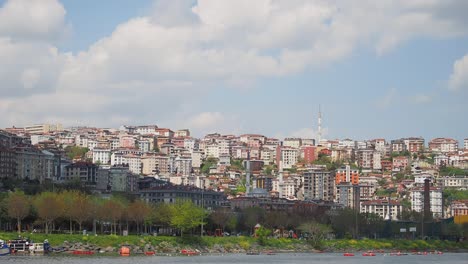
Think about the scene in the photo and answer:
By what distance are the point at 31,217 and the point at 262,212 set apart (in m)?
35.1

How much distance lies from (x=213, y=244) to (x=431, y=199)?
91594mm

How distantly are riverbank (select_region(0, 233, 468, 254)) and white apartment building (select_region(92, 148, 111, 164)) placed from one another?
87.4 metres

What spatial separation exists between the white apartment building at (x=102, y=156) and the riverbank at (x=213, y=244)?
3443 inches

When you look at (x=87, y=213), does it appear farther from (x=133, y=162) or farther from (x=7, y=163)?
(x=133, y=162)

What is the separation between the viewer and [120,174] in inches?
5655

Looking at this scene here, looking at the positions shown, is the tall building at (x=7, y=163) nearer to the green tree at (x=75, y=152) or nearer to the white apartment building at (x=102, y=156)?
the green tree at (x=75, y=152)

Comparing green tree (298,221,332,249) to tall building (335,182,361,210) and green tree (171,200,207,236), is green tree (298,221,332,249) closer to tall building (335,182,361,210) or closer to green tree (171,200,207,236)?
green tree (171,200,207,236)

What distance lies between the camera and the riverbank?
66500 mm

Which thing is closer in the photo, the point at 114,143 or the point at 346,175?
the point at 346,175

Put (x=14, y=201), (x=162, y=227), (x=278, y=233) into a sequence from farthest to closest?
(x=278, y=233)
(x=162, y=227)
(x=14, y=201)

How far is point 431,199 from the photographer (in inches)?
6403

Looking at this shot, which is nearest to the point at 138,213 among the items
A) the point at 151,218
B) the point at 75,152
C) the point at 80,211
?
the point at 151,218

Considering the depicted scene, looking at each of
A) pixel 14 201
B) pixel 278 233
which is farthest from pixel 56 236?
pixel 278 233

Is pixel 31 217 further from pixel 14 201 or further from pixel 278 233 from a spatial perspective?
pixel 278 233
